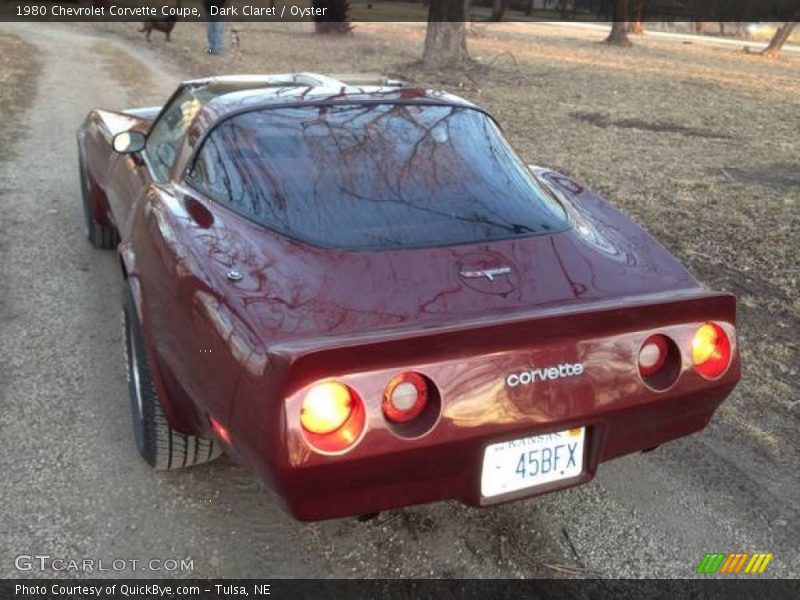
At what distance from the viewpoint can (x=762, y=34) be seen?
35.8 meters

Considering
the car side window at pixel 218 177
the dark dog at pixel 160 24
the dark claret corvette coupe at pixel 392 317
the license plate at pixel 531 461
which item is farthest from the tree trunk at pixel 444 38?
the license plate at pixel 531 461

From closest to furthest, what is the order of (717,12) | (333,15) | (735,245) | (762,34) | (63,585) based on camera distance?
(63,585)
(735,245)
(333,15)
(762,34)
(717,12)

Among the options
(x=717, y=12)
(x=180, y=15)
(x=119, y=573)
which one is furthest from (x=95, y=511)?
(x=717, y=12)

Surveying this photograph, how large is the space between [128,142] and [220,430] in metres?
2.06

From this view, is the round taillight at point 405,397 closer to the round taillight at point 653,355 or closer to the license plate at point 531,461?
the license plate at point 531,461

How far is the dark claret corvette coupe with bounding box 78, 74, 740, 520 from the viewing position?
2012 mm

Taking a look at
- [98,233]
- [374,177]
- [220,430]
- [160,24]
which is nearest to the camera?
[220,430]

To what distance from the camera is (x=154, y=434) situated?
2773mm

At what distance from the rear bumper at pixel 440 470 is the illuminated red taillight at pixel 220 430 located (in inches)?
10.4

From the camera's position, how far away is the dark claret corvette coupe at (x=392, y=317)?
6.60 ft

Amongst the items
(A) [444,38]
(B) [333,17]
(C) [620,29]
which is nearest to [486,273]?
(A) [444,38]

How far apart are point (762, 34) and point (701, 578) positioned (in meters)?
39.2

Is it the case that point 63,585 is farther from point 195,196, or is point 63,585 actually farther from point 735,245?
point 735,245

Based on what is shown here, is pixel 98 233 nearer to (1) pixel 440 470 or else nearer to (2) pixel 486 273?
(2) pixel 486 273
